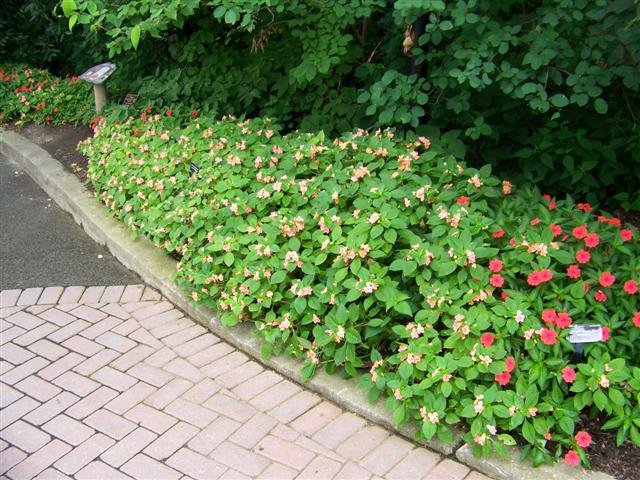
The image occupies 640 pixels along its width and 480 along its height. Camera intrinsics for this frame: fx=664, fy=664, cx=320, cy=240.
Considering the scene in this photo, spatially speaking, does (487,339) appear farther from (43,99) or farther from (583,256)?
(43,99)

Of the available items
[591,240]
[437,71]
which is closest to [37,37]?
[437,71]

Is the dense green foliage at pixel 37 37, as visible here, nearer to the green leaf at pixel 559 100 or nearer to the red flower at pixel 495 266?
the green leaf at pixel 559 100

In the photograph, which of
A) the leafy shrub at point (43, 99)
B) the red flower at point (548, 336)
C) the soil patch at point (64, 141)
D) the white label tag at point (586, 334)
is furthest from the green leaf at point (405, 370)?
the leafy shrub at point (43, 99)

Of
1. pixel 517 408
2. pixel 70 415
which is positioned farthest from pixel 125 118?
pixel 517 408

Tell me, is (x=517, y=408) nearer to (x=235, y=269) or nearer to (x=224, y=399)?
(x=224, y=399)

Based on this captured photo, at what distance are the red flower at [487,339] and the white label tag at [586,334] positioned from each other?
0.33 m

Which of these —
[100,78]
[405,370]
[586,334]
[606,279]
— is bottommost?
[405,370]

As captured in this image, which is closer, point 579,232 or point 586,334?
point 586,334

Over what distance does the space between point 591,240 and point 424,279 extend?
2.59 ft

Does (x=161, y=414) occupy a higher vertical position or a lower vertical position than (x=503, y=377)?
lower

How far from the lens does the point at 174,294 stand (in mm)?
3863

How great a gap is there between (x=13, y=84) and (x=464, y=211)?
6.34 meters

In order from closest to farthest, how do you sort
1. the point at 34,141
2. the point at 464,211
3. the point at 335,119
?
1. the point at 464,211
2. the point at 335,119
3. the point at 34,141

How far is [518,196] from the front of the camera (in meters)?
3.74
